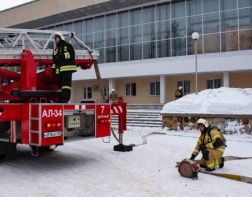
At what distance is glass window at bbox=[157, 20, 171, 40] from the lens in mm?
27688

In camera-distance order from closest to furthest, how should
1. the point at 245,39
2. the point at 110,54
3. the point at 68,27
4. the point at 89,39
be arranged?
the point at 245,39, the point at 110,54, the point at 89,39, the point at 68,27

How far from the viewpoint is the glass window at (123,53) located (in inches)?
1171

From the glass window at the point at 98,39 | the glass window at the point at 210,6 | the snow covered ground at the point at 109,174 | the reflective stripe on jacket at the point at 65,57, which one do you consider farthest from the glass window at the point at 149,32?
the reflective stripe on jacket at the point at 65,57

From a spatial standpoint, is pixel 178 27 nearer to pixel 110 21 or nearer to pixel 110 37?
pixel 110 37

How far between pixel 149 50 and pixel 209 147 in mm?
21824

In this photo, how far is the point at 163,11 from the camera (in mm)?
27969

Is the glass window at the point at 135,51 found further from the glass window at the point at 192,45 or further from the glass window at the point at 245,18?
the glass window at the point at 245,18

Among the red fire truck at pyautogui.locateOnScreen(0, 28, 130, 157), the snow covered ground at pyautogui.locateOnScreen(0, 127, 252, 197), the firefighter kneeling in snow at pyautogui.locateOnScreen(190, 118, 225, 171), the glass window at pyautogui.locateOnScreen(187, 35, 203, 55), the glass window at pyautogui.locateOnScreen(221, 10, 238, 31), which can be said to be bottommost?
the snow covered ground at pyautogui.locateOnScreen(0, 127, 252, 197)

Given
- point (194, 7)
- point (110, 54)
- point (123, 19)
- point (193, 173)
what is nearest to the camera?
point (193, 173)

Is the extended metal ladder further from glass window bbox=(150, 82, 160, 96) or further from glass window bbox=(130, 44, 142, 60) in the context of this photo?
glass window bbox=(150, 82, 160, 96)

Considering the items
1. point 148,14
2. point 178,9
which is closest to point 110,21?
point 148,14

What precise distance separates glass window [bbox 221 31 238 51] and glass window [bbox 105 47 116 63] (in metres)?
9.30

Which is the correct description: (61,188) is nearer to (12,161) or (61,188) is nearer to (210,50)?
(12,161)

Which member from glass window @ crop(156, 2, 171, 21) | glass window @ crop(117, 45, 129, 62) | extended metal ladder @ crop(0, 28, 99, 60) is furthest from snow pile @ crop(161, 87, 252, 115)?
glass window @ crop(117, 45, 129, 62)
